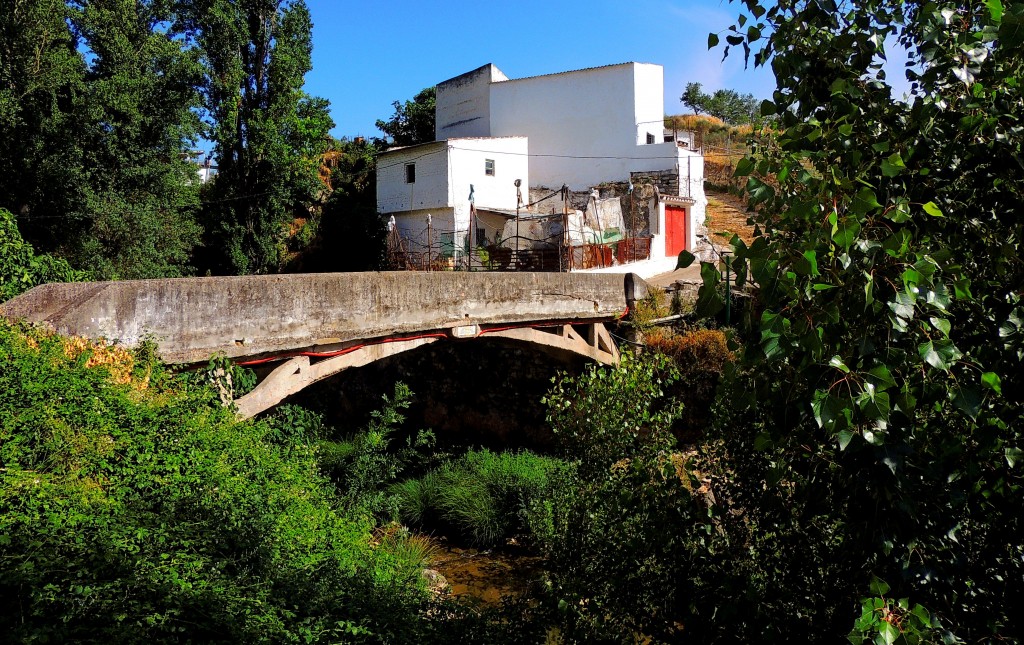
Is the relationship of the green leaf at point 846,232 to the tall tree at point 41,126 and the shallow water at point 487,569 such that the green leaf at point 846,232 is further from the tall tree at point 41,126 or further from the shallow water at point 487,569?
the tall tree at point 41,126

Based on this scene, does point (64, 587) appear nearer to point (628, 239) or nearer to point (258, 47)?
point (628, 239)

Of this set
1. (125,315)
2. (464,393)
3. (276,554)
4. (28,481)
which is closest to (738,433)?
(276,554)

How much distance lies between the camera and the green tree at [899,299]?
174 cm

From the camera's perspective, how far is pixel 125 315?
6.29 m

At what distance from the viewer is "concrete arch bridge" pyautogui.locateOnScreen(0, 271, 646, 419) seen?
20.5ft

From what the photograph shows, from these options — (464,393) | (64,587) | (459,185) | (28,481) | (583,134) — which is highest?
(583,134)

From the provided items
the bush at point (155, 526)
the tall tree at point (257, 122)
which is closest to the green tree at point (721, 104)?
the tall tree at point (257, 122)

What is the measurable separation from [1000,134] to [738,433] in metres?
2.11

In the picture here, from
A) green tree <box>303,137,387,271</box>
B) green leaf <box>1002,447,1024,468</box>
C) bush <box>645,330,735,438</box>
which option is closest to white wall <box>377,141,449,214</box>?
green tree <box>303,137,387,271</box>

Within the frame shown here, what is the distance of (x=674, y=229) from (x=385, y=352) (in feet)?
47.5

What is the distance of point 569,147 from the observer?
2434 centimetres

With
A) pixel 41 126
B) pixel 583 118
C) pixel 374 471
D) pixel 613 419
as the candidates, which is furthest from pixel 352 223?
pixel 613 419

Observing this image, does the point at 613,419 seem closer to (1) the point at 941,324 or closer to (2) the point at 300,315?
(2) the point at 300,315

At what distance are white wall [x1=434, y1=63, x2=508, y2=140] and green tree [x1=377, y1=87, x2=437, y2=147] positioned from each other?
4.85 feet
